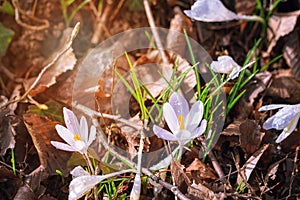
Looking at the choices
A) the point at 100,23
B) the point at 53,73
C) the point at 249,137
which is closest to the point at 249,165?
the point at 249,137

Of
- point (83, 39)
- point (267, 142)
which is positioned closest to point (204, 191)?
point (267, 142)

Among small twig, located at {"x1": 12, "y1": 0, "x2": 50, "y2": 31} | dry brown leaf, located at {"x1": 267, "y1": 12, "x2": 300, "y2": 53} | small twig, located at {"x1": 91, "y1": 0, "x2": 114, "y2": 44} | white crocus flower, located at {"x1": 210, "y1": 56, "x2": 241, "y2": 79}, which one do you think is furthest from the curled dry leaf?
small twig, located at {"x1": 12, "y1": 0, "x2": 50, "y2": 31}

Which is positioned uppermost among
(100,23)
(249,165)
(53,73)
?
(100,23)

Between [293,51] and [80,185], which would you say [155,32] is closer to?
[293,51]

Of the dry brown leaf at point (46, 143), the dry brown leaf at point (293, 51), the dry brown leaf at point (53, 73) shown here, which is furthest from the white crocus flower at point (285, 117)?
the dry brown leaf at point (53, 73)

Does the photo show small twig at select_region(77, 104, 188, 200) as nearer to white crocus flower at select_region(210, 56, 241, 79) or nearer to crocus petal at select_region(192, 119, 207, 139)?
crocus petal at select_region(192, 119, 207, 139)
